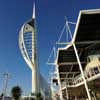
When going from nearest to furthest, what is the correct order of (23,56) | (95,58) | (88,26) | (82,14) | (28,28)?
1. (82,14)
2. (88,26)
3. (95,58)
4. (23,56)
5. (28,28)

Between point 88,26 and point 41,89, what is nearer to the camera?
point 88,26

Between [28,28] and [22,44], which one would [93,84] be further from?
[28,28]

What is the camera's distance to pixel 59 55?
45.9 meters

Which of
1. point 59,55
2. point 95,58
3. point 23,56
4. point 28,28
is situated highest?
point 28,28

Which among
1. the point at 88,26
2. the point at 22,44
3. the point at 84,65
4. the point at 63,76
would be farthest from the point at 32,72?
the point at 88,26

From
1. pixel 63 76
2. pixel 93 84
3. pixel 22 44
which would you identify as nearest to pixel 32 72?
pixel 22 44

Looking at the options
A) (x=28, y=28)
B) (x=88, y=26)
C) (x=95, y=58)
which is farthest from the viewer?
(x=28, y=28)

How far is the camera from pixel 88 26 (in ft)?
103

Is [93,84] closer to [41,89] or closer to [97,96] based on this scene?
[97,96]

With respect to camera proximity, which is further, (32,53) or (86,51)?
(32,53)

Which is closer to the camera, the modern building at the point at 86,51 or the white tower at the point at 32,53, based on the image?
the modern building at the point at 86,51

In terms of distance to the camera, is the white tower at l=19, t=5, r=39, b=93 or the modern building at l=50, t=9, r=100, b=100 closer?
the modern building at l=50, t=9, r=100, b=100

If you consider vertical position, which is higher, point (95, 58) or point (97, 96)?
point (95, 58)

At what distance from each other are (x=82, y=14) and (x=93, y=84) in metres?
17.9
